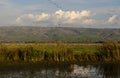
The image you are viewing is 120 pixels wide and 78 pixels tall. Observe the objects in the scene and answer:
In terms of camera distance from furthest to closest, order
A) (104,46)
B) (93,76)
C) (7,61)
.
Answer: (104,46), (7,61), (93,76)

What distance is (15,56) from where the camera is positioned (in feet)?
119

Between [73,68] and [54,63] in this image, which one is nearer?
[73,68]

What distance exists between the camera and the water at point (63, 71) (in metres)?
28.3

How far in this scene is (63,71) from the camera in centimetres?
3139

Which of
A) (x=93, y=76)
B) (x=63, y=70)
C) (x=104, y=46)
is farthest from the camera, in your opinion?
(x=104, y=46)

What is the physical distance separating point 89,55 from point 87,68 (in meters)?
5.44

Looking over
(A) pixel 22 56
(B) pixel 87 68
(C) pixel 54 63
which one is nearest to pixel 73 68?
(B) pixel 87 68

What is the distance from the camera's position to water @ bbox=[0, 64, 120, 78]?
28297 millimetres

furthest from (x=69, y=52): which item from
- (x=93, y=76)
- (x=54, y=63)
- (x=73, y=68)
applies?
(x=93, y=76)

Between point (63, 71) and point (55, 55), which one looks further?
point (55, 55)

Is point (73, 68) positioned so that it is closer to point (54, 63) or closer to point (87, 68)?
point (87, 68)

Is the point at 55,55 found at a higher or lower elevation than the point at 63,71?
higher

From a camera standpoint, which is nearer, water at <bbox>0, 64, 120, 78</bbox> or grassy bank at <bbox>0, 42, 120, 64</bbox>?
water at <bbox>0, 64, 120, 78</bbox>

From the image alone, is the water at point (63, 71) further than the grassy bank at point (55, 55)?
No
